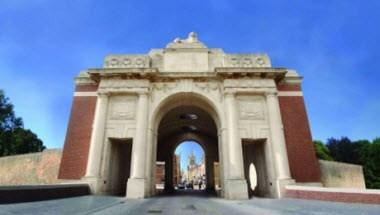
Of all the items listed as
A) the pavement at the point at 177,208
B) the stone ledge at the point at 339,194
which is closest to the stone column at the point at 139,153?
the pavement at the point at 177,208

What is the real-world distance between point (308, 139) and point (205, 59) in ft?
35.7

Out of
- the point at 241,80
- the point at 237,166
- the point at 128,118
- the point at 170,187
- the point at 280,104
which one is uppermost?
the point at 241,80

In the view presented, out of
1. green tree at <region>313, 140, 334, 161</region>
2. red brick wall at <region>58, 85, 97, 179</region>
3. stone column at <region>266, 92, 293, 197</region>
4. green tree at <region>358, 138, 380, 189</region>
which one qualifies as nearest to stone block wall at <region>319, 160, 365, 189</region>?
stone column at <region>266, 92, 293, 197</region>

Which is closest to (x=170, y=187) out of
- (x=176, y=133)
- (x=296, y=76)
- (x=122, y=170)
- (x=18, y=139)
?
(x=176, y=133)

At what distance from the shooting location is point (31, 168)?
1962 cm

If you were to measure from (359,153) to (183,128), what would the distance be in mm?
46960

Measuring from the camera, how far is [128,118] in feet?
60.3

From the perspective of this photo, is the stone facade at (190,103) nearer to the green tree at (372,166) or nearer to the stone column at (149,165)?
the stone column at (149,165)

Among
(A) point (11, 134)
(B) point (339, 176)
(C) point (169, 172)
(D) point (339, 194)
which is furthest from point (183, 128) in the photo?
(A) point (11, 134)

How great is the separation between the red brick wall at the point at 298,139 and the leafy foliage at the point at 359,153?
34.7 metres

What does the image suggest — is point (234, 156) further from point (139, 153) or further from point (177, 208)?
point (177, 208)

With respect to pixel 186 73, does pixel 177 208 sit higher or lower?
lower

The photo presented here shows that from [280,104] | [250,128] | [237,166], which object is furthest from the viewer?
[280,104]

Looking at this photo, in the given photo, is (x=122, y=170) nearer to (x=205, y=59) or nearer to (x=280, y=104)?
(x=205, y=59)
